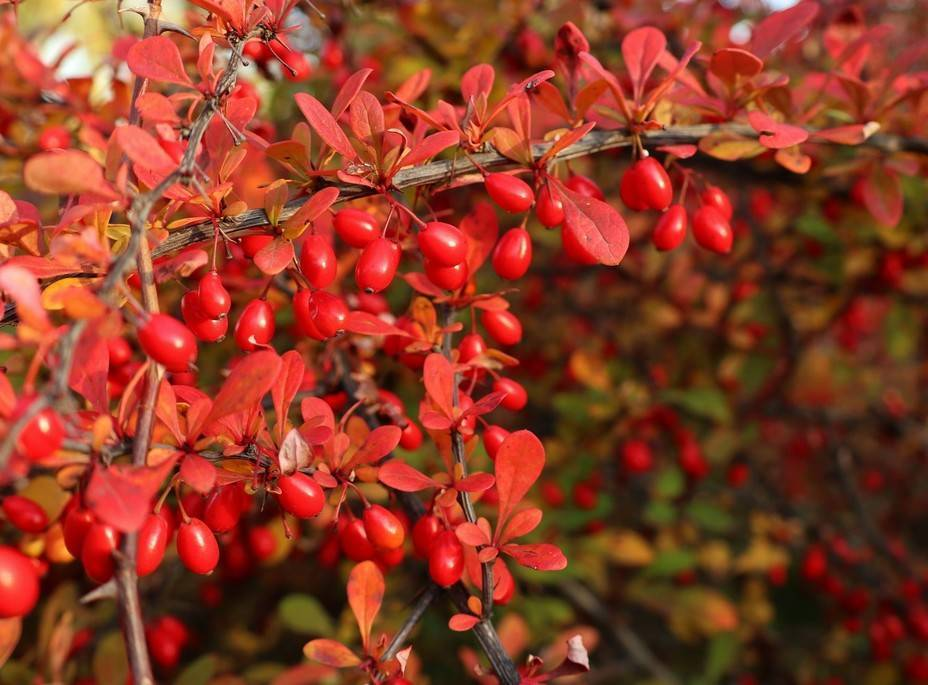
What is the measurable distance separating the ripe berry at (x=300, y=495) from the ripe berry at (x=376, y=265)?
0.24 metres

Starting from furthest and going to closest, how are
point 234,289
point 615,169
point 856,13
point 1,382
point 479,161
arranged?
1. point 615,169
2. point 856,13
3. point 234,289
4. point 479,161
5. point 1,382

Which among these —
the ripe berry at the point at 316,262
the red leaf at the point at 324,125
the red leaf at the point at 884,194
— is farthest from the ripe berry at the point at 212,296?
the red leaf at the point at 884,194

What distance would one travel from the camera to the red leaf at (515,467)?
96 cm

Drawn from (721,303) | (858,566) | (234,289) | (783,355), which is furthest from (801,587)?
(234,289)

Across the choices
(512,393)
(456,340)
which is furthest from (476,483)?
(456,340)

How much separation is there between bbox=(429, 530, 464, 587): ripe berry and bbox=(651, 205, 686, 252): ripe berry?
20.9 inches

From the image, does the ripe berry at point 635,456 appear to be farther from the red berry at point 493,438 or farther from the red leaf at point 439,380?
the red leaf at point 439,380

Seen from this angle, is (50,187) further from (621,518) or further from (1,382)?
(621,518)

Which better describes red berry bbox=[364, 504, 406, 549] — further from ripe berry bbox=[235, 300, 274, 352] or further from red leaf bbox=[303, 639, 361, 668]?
ripe berry bbox=[235, 300, 274, 352]

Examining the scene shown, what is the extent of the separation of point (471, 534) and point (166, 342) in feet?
1.45

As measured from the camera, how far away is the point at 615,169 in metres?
2.73

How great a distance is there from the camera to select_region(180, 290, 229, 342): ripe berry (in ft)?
3.11

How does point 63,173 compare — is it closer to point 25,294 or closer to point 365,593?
point 25,294

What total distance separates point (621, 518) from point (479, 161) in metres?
2.09
